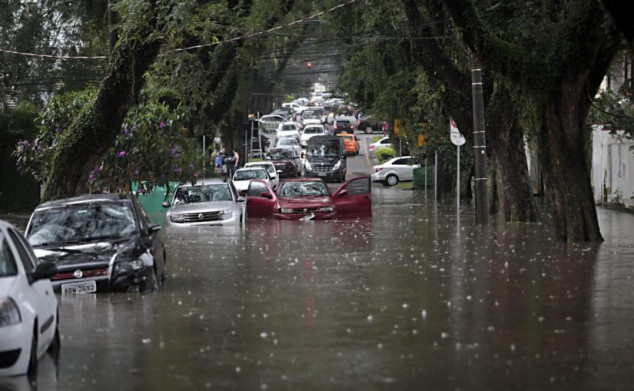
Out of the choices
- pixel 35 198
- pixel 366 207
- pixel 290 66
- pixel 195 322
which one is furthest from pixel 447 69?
pixel 290 66

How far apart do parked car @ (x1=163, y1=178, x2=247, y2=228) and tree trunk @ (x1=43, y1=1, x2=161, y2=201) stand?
289 cm

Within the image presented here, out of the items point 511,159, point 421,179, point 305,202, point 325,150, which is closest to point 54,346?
point 511,159

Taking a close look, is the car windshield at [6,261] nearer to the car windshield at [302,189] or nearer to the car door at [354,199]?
the car door at [354,199]

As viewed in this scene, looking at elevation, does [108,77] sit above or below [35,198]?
above

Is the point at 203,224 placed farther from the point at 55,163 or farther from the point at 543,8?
the point at 543,8

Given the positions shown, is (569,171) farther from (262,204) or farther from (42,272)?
(42,272)

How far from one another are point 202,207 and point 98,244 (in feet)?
50.0

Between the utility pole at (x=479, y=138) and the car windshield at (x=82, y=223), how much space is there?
1559 centimetres

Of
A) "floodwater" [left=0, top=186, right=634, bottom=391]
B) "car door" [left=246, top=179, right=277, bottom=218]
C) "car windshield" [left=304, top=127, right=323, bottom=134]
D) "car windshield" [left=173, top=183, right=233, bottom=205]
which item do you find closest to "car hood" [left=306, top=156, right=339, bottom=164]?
"car windshield" [left=304, top=127, right=323, bottom=134]

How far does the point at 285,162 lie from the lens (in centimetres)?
7225

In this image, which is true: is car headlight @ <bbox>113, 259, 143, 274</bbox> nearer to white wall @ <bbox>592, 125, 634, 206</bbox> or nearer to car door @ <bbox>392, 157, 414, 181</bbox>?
Result: white wall @ <bbox>592, 125, 634, 206</bbox>

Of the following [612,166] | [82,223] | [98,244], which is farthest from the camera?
[612,166]

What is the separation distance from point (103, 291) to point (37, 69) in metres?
36.9

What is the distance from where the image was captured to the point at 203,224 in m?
32.2
